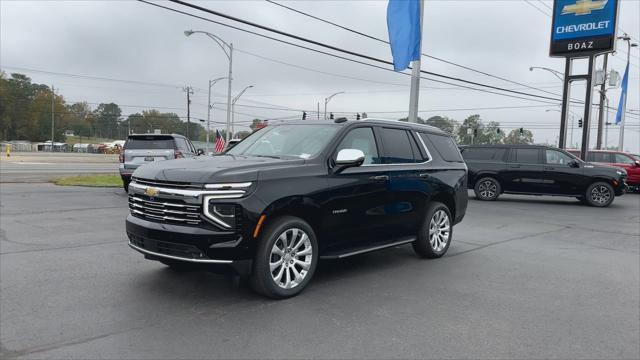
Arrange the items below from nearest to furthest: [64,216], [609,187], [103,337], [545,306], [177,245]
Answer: [103,337]
[177,245]
[545,306]
[64,216]
[609,187]

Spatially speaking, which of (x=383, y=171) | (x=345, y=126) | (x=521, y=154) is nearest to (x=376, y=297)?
(x=383, y=171)

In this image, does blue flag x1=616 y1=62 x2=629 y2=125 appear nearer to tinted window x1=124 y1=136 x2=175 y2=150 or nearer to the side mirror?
tinted window x1=124 y1=136 x2=175 y2=150

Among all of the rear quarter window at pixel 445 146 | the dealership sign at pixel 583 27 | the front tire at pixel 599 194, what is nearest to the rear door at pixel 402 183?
the rear quarter window at pixel 445 146

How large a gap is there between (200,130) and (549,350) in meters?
157

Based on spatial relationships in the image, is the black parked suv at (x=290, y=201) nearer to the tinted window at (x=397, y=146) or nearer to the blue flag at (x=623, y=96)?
the tinted window at (x=397, y=146)

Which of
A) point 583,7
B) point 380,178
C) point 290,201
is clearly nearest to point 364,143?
point 380,178

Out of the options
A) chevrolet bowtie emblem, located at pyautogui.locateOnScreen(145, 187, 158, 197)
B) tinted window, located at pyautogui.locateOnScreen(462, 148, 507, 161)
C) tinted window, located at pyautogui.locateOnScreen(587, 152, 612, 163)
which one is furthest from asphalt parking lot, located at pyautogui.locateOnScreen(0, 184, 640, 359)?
tinted window, located at pyautogui.locateOnScreen(587, 152, 612, 163)

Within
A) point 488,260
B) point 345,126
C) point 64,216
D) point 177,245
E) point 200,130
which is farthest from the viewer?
point 200,130

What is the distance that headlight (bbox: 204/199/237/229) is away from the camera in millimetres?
4504

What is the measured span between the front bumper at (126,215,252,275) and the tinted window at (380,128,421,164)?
2433 millimetres

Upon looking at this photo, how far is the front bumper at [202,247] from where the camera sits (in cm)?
450

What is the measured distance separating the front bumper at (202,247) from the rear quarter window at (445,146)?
361 cm

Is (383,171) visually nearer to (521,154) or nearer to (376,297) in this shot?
(376,297)

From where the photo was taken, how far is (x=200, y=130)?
508 feet
